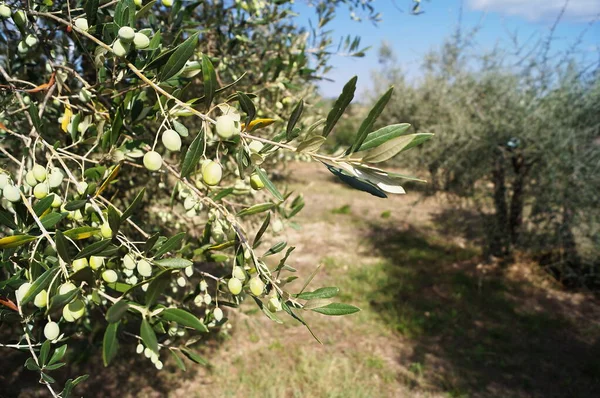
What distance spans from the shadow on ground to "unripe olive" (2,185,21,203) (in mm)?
→ 3489

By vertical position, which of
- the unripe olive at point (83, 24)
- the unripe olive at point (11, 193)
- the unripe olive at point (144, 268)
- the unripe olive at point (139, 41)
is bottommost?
the unripe olive at point (144, 268)

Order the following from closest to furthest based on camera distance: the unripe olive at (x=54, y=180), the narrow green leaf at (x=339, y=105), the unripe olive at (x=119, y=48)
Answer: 1. the narrow green leaf at (x=339, y=105)
2. the unripe olive at (x=119, y=48)
3. the unripe olive at (x=54, y=180)

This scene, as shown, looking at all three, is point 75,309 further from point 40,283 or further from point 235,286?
point 235,286

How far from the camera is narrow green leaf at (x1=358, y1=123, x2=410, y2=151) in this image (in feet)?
2.32

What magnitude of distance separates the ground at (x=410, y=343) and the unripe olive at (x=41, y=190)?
5.06 ft

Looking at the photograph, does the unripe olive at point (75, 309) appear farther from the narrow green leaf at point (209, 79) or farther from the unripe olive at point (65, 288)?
the narrow green leaf at point (209, 79)

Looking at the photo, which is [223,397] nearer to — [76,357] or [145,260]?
[76,357]

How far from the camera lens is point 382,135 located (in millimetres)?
709

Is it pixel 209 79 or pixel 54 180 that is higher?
pixel 209 79

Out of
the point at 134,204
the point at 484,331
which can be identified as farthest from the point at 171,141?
the point at 484,331

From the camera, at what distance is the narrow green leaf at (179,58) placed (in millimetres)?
799

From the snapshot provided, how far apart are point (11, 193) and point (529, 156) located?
5730 mm

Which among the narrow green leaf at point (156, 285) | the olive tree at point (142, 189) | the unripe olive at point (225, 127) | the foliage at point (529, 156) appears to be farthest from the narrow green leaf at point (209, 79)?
the foliage at point (529, 156)

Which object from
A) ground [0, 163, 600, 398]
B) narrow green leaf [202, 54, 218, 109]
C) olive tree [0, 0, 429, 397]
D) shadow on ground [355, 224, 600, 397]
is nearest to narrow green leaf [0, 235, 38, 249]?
olive tree [0, 0, 429, 397]
